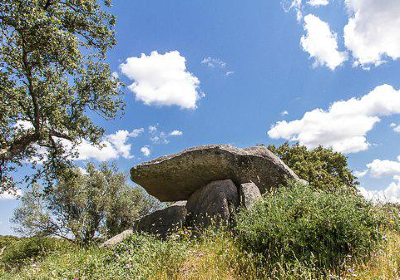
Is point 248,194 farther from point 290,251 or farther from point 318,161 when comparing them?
point 318,161

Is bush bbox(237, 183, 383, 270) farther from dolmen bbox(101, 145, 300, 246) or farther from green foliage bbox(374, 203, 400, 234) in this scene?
dolmen bbox(101, 145, 300, 246)

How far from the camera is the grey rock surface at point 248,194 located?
936 centimetres

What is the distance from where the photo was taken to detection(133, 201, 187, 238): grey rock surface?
11.0 meters

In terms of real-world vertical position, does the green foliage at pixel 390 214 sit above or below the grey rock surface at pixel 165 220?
below

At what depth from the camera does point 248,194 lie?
9.81 meters

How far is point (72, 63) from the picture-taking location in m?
11.8

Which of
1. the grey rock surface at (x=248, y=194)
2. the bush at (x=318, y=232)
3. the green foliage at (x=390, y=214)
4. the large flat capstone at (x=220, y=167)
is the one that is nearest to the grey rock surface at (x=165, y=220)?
the large flat capstone at (x=220, y=167)

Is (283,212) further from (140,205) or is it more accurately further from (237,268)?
(140,205)

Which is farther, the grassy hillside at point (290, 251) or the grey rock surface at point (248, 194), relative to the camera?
the grey rock surface at point (248, 194)

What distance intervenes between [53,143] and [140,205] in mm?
15401

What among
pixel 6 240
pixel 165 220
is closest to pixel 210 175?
pixel 165 220

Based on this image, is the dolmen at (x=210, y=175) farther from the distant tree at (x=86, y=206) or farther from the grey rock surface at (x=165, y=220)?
the distant tree at (x=86, y=206)

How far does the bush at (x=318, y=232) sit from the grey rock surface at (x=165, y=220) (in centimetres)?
473

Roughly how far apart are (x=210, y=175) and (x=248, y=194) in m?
2.04
